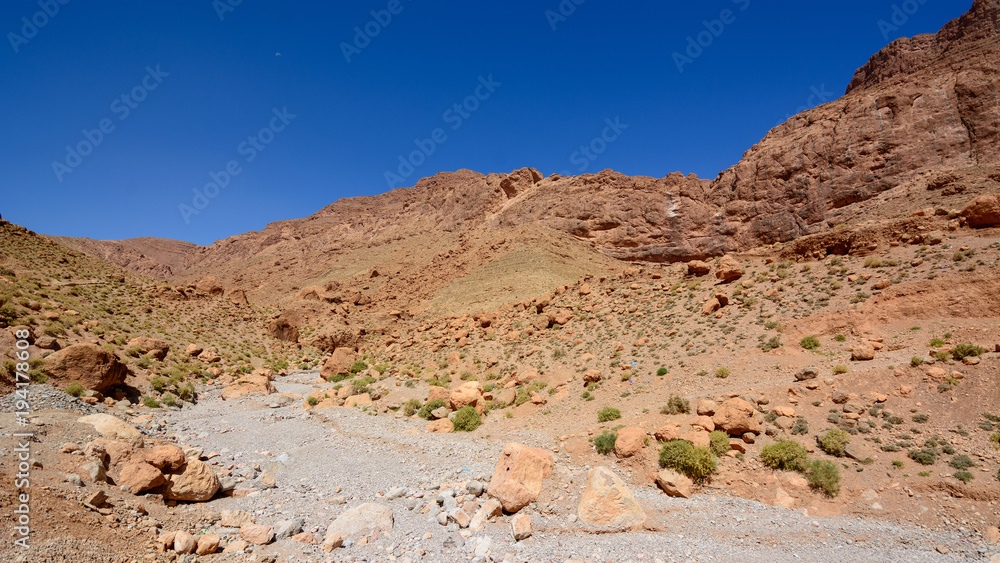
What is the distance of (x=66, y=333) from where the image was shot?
18203mm

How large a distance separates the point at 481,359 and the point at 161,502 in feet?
54.4

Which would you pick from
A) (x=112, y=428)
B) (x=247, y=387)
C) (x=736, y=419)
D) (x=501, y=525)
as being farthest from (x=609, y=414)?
(x=247, y=387)

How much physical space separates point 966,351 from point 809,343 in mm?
3724

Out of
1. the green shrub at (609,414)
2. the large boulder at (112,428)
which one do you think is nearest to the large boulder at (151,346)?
the large boulder at (112,428)

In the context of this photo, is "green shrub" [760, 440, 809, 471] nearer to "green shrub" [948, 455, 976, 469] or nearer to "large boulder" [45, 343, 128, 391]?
"green shrub" [948, 455, 976, 469]

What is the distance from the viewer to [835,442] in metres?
9.14

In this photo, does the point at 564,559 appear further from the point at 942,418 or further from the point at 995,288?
the point at 995,288

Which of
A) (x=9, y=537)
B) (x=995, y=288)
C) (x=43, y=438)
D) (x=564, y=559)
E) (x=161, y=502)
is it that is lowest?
(x=564, y=559)

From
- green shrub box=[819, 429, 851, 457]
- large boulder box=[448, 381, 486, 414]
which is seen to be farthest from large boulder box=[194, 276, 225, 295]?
green shrub box=[819, 429, 851, 457]

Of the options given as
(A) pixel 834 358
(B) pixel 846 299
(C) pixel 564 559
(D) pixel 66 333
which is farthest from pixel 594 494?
(D) pixel 66 333

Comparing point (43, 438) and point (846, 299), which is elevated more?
point (846, 299)

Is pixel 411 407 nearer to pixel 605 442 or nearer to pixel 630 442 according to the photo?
pixel 605 442

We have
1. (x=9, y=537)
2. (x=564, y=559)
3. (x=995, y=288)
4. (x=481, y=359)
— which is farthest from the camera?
(x=481, y=359)

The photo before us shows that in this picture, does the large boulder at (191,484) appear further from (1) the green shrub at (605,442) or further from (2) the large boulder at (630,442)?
(2) the large boulder at (630,442)
